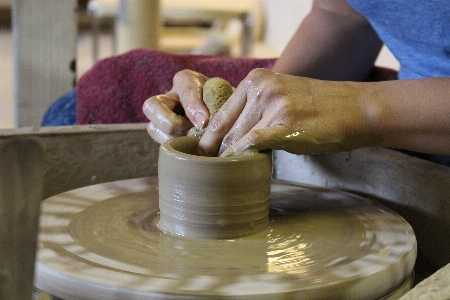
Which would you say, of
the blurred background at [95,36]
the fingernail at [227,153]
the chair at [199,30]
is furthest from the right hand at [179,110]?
the chair at [199,30]

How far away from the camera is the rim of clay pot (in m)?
0.89

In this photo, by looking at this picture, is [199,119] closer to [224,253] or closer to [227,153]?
[227,153]

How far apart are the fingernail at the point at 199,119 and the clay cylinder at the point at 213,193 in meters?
0.13

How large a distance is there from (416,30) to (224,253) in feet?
2.06

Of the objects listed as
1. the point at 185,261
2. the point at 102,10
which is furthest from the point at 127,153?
the point at 102,10

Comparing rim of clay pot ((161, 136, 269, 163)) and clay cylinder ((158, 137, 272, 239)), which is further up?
rim of clay pot ((161, 136, 269, 163))

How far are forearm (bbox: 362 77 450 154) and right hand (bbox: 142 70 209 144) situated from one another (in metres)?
0.28

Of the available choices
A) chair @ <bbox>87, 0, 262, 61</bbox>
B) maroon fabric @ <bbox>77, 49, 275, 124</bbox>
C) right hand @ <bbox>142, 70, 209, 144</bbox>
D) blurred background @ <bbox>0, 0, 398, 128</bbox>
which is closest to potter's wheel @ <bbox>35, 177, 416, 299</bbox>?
right hand @ <bbox>142, 70, 209, 144</bbox>

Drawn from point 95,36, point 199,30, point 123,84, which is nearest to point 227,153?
point 123,84

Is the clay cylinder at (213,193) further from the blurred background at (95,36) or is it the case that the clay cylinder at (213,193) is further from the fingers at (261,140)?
the blurred background at (95,36)

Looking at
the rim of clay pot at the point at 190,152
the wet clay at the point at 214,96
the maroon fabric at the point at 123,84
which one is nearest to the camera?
the rim of clay pot at the point at 190,152

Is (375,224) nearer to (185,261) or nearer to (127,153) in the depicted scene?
(185,261)

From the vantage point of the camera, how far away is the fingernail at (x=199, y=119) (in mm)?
1054

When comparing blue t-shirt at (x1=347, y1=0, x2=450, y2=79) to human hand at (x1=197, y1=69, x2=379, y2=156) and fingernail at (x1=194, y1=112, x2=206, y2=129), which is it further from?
fingernail at (x1=194, y1=112, x2=206, y2=129)
